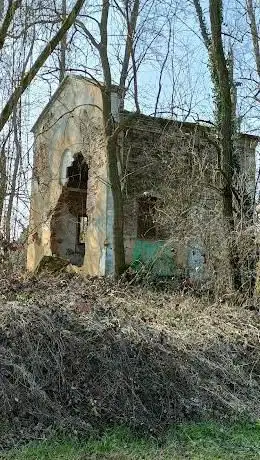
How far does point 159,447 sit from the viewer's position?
18.8ft

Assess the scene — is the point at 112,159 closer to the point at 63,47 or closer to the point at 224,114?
the point at 63,47

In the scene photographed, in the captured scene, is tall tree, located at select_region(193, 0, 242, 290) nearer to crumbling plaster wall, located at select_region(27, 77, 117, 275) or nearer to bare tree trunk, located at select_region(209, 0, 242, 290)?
bare tree trunk, located at select_region(209, 0, 242, 290)

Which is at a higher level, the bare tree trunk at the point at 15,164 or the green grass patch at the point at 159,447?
the bare tree trunk at the point at 15,164

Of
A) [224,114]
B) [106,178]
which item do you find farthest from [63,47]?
[106,178]

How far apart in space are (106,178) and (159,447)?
12477 millimetres

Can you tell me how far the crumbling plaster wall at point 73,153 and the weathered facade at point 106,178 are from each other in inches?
1.4

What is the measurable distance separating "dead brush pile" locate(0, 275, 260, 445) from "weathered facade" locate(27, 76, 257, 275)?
468cm

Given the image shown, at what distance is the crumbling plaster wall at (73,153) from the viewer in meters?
17.6

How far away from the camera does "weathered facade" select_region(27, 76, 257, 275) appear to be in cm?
1468

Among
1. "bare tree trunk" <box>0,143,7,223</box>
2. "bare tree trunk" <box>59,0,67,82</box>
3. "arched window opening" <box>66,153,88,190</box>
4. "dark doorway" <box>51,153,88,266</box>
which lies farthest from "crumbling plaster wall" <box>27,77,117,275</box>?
"bare tree trunk" <box>0,143,7,223</box>

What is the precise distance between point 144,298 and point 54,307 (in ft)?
9.80

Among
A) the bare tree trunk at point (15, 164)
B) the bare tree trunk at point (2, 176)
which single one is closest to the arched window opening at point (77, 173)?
the bare tree trunk at point (15, 164)

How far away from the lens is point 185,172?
48.2 ft

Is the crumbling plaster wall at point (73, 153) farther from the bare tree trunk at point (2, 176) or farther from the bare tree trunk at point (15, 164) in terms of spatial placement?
the bare tree trunk at point (2, 176)
